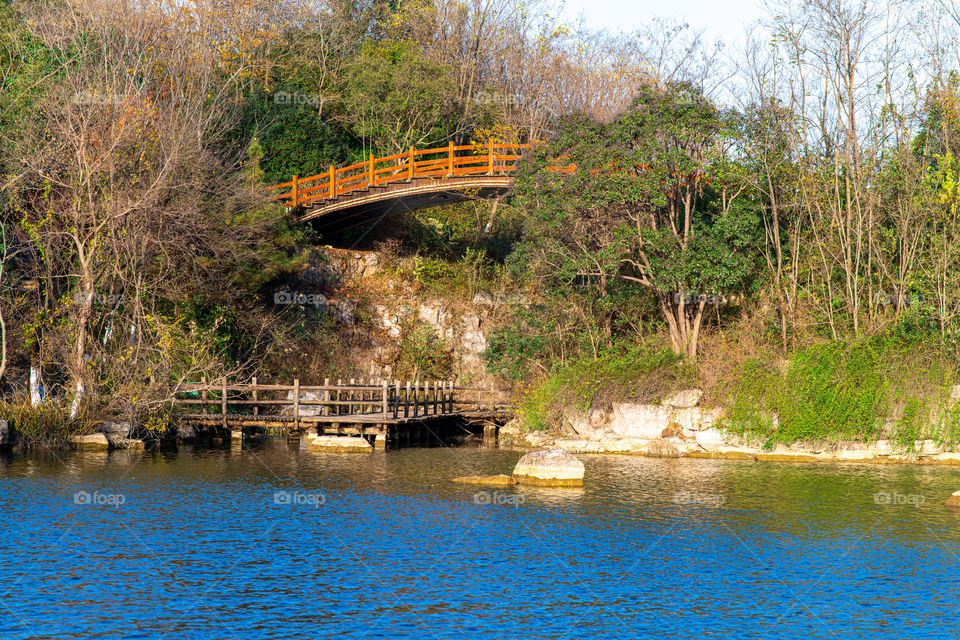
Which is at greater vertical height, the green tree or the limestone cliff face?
the green tree

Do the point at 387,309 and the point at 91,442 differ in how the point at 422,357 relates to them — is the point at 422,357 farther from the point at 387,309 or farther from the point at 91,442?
the point at 91,442

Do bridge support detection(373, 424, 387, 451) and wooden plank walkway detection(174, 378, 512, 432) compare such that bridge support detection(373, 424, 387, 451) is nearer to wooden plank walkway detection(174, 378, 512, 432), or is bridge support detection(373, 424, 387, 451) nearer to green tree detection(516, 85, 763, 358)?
wooden plank walkway detection(174, 378, 512, 432)

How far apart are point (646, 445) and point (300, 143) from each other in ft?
79.0

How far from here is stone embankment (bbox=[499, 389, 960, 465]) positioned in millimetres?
27953

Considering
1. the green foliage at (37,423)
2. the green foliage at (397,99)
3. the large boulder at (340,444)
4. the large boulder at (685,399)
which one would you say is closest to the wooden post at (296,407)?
the large boulder at (340,444)

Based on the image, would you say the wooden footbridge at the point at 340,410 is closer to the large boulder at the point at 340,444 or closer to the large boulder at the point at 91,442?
the large boulder at the point at 340,444

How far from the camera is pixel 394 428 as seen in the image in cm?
3173

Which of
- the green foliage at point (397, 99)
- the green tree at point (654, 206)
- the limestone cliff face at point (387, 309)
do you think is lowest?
the limestone cliff face at point (387, 309)

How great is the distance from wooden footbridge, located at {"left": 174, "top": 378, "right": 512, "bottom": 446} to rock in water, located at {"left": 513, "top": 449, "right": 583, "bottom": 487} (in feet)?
27.2

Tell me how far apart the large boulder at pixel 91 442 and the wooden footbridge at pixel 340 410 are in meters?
2.77

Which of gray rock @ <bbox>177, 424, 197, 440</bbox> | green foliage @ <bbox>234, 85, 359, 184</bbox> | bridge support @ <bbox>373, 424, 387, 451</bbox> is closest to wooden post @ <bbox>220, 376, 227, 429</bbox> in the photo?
gray rock @ <bbox>177, 424, 197, 440</bbox>

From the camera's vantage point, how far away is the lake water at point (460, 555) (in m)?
12.3

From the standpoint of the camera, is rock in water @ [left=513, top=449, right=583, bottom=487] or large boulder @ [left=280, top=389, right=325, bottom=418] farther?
large boulder @ [left=280, top=389, right=325, bottom=418]

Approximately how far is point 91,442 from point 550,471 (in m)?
14.1
